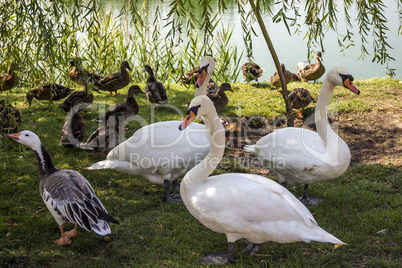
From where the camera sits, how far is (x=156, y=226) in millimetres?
4488

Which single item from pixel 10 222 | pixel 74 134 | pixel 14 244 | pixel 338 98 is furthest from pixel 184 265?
pixel 338 98

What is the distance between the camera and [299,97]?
296 inches

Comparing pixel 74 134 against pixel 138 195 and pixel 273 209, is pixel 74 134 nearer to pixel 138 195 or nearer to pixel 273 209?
pixel 138 195

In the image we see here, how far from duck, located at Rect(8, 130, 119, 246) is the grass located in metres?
0.28

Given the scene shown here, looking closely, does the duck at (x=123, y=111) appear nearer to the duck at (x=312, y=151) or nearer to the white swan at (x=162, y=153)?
the white swan at (x=162, y=153)

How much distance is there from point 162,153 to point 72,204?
4.50 feet

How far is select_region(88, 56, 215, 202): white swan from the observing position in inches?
195

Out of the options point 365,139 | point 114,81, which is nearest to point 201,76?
point 365,139

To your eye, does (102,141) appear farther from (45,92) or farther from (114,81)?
(114,81)

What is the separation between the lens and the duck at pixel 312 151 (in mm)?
4539

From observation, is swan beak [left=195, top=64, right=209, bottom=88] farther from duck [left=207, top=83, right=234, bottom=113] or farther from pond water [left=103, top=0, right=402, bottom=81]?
pond water [left=103, top=0, right=402, bottom=81]

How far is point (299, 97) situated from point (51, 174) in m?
4.92

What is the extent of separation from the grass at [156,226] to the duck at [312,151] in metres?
0.47

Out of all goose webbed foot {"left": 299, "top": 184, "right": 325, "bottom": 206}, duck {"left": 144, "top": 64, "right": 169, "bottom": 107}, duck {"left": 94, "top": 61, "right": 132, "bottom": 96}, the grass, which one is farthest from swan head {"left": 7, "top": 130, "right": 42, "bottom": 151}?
duck {"left": 94, "top": 61, "right": 132, "bottom": 96}
